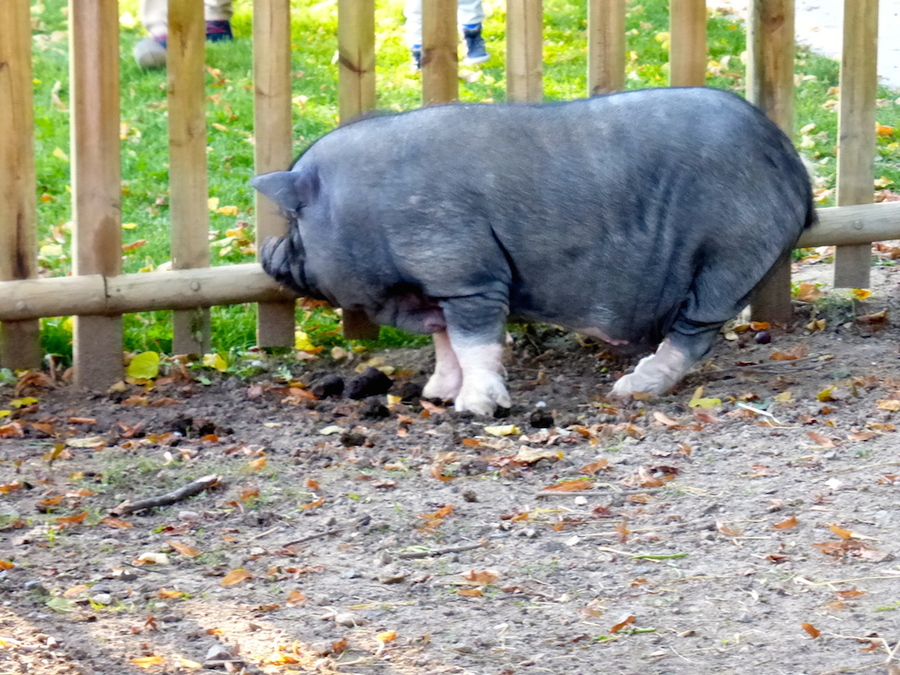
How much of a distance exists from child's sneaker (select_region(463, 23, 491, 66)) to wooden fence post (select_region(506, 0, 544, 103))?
3694 millimetres

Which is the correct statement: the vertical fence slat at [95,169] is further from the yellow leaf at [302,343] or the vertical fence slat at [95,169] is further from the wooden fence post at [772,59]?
the wooden fence post at [772,59]

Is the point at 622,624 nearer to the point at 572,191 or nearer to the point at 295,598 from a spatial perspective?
the point at 295,598

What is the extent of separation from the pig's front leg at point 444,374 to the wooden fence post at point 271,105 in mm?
637

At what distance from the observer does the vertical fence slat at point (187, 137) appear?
4.39m

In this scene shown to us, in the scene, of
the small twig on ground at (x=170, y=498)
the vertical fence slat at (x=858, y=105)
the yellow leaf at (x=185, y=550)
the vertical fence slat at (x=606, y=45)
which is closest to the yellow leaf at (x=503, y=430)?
the small twig on ground at (x=170, y=498)

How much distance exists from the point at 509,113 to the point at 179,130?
119cm

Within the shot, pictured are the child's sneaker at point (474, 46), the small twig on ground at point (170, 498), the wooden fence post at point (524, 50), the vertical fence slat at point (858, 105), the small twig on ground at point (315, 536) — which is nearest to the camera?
the small twig on ground at point (315, 536)

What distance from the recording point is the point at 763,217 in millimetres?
4312

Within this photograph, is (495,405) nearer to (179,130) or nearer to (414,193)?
(414,193)

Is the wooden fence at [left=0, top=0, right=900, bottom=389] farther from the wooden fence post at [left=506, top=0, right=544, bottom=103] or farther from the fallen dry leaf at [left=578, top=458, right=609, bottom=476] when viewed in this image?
the fallen dry leaf at [left=578, top=458, right=609, bottom=476]

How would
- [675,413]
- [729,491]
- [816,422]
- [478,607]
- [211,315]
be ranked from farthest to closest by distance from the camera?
[211,315]
[675,413]
[816,422]
[729,491]
[478,607]

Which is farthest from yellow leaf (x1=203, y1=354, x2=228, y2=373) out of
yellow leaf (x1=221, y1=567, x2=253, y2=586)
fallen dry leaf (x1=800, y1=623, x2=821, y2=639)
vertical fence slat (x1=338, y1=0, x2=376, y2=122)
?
fallen dry leaf (x1=800, y1=623, x2=821, y2=639)

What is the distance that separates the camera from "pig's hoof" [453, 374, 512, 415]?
432 centimetres

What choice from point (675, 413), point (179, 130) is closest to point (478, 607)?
point (675, 413)
